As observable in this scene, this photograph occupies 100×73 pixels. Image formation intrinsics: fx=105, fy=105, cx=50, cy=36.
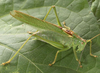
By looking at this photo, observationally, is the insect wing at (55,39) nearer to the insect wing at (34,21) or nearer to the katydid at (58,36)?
the katydid at (58,36)

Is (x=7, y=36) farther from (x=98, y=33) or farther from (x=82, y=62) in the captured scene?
(x=98, y=33)

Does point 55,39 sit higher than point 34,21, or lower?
lower

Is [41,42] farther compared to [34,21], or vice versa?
[41,42]

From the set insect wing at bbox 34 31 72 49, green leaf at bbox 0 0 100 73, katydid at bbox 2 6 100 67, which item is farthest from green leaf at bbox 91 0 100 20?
insect wing at bbox 34 31 72 49

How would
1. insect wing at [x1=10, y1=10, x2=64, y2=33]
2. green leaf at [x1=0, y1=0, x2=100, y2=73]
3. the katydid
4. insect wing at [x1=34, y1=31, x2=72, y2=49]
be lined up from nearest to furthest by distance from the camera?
insect wing at [x1=10, y1=10, x2=64, y2=33]
green leaf at [x1=0, y1=0, x2=100, y2=73]
the katydid
insect wing at [x1=34, y1=31, x2=72, y2=49]

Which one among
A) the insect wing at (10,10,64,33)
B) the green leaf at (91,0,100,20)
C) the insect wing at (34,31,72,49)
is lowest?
the insect wing at (34,31,72,49)

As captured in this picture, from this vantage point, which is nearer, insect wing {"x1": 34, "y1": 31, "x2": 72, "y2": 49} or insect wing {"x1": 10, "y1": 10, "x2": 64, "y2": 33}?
insect wing {"x1": 10, "y1": 10, "x2": 64, "y2": 33}

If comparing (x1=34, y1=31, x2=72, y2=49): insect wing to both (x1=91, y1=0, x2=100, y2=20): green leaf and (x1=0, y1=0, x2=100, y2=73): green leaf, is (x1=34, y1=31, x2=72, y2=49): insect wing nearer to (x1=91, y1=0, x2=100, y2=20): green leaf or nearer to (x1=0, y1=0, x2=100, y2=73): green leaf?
(x1=0, y1=0, x2=100, y2=73): green leaf

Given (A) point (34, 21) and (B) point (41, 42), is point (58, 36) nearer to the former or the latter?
(B) point (41, 42)

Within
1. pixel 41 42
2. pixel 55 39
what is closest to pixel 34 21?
pixel 41 42

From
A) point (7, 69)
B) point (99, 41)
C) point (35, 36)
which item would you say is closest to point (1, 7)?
point (35, 36)
